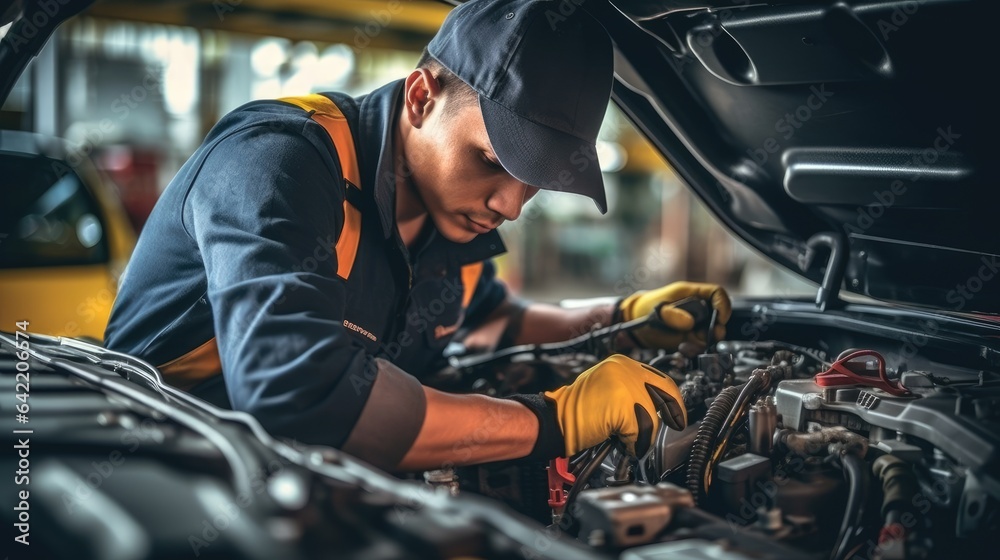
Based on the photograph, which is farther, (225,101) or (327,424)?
(225,101)

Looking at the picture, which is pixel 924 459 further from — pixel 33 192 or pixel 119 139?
pixel 119 139

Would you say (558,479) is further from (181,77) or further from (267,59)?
(181,77)

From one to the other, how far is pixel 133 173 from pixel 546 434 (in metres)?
7.37

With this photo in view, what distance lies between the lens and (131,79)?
8477 millimetres

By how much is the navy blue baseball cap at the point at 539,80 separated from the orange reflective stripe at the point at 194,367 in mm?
546

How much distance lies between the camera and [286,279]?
3.40 feet

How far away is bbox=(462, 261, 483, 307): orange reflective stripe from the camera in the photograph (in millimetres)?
1850

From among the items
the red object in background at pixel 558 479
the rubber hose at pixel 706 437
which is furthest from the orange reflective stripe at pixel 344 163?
the rubber hose at pixel 706 437

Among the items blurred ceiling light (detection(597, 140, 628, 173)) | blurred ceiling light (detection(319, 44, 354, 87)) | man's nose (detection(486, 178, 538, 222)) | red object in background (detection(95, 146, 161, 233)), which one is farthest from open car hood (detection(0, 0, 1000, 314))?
blurred ceiling light (detection(597, 140, 628, 173))

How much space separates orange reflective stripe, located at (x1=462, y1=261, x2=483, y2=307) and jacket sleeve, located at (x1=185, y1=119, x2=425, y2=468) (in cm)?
64

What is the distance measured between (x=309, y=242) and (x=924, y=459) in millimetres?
842

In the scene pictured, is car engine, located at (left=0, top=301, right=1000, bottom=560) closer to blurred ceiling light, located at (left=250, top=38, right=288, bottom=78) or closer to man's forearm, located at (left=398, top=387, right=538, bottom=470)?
man's forearm, located at (left=398, top=387, right=538, bottom=470)

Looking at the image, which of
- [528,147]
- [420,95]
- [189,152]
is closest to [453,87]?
[420,95]

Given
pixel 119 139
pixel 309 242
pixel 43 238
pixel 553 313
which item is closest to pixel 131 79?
pixel 119 139
